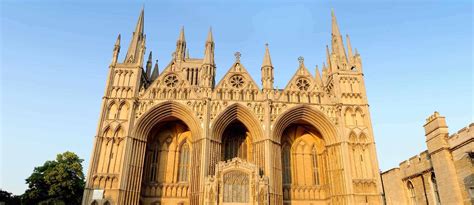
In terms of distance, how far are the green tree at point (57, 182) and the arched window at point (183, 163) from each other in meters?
9.68

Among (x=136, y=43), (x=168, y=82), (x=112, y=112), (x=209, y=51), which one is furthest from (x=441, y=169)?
(x=136, y=43)

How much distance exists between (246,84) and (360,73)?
35.3 feet

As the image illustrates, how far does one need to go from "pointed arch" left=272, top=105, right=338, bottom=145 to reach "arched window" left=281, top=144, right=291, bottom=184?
2.78 meters

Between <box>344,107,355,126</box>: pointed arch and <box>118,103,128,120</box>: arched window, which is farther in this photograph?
<box>344,107,355,126</box>: pointed arch

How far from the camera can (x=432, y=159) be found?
57.0 feet

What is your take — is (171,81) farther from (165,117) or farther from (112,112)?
(112,112)

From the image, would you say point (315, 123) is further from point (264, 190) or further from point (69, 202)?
point (69, 202)

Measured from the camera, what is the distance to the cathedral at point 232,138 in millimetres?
23656

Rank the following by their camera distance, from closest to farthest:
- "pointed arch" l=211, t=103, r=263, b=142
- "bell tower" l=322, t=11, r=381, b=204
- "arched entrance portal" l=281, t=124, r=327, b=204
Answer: "bell tower" l=322, t=11, r=381, b=204
"pointed arch" l=211, t=103, r=263, b=142
"arched entrance portal" l=281, t=124, r=327, b=204

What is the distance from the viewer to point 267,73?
2872cm

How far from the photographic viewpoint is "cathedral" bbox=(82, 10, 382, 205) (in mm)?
23656

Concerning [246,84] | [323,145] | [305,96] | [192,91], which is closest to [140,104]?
[192,91]

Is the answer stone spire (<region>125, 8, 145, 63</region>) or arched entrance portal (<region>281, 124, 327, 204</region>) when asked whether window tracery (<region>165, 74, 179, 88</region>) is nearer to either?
stone spire (<region>125, 8, 145, 63</region>)

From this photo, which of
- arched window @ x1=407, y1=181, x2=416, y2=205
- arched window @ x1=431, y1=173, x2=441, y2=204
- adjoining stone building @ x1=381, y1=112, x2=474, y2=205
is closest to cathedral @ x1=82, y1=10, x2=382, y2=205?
arched window @ x1=407, y1=181, x2=416, y2=205
